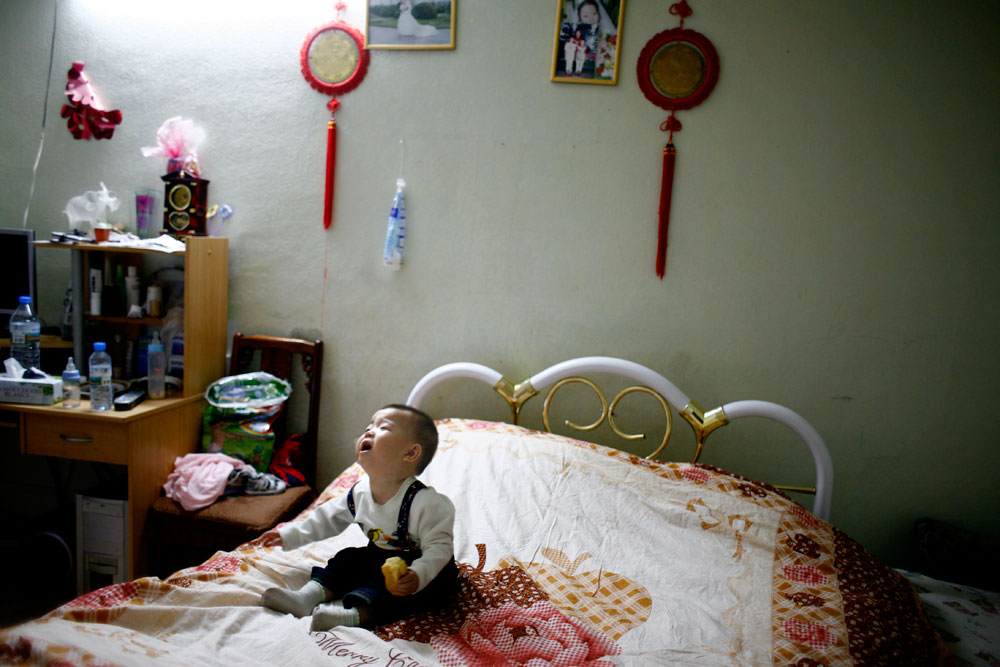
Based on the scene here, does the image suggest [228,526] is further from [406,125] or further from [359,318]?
[406,125]

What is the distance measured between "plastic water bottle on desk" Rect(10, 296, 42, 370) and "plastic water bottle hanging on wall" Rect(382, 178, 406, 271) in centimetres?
136

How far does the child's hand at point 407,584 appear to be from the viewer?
130cm

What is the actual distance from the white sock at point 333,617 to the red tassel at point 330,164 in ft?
5.46

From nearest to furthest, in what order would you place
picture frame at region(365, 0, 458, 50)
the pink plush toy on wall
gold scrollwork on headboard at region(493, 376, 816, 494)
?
gold scrollwork on headboard at region(493, 376, 816, 494)
picture frame at region(365, 0, 458, 50)
the pink plush toy on wall

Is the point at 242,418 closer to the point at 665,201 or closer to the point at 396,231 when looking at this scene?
the point at 396,231

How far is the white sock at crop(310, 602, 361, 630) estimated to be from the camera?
1300mm

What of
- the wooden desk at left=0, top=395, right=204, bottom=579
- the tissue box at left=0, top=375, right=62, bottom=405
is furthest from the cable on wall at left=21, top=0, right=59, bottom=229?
the wooden desk at left=0, top=395, right=204, bottom=579

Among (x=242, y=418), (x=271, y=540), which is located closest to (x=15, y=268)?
(x=242, y=418)

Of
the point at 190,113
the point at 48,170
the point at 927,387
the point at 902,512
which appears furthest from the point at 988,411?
the point at 48,170

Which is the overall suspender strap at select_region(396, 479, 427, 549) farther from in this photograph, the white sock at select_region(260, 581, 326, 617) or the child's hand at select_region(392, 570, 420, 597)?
the white sock at select_region(260, 581, 326, 617)

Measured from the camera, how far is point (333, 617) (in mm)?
1309

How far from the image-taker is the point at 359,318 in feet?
8.47

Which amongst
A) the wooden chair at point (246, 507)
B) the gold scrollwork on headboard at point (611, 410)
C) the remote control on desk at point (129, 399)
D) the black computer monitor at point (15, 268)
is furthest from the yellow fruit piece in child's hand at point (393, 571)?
the black computer monitor at point (15, 268)

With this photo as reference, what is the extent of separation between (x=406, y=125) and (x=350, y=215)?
1.43 ft
